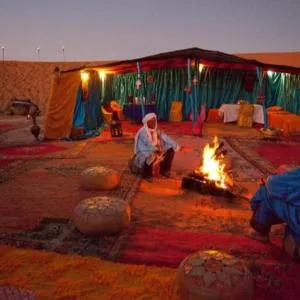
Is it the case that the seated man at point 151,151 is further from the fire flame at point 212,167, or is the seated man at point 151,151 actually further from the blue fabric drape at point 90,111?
the blue fabric drape at point 90,111

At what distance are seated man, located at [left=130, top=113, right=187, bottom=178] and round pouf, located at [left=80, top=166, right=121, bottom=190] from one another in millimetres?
935

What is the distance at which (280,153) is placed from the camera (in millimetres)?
9930

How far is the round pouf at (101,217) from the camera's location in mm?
4309

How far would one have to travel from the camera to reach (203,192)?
6223mm

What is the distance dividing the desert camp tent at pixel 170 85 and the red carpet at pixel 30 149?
1855mm

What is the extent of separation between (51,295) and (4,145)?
9022 mm

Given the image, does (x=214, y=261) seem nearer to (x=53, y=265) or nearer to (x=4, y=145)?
(x=53, y=265)

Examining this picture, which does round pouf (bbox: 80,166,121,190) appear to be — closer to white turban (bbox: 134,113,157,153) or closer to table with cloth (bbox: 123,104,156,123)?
white turban (bbox: 134,113,157,153)

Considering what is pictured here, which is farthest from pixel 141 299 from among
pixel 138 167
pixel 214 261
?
pixel 138 167

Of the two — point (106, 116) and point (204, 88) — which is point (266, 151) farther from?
point (204, 88)

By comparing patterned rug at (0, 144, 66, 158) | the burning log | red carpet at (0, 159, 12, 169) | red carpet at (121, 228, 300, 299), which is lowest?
red carpet at (121, 228, 300, 299)

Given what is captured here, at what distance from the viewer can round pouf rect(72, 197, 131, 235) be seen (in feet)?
14.1

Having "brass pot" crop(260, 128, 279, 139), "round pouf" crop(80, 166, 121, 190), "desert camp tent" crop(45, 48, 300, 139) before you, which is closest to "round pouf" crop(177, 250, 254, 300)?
"round pouf" crop(80, 166, 121, 190)

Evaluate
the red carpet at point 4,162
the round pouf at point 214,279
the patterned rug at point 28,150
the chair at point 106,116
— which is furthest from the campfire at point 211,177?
the chair at point 106,116
